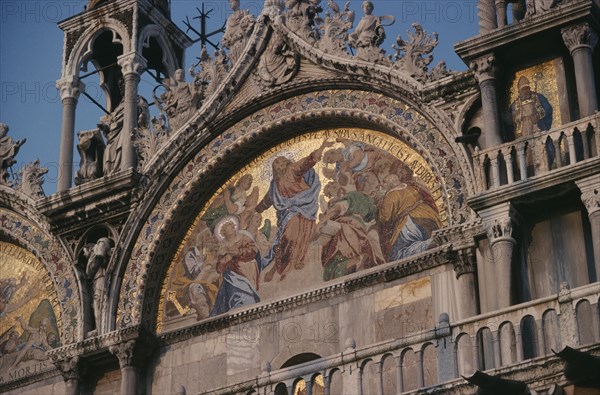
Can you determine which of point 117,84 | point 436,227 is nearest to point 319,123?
point 436,227

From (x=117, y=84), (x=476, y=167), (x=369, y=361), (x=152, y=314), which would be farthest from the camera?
(x=117, y=84)

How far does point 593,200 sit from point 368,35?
158 inches

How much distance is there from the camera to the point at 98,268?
19.9m

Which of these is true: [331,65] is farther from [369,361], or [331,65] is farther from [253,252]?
[369,361]

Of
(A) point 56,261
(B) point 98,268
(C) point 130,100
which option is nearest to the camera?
(B) point 98,268

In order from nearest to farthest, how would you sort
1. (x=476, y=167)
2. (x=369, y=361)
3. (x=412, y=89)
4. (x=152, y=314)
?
(x=369, y=361), (x=476, y=167), (x=412, y=89), (x=152, y=314)

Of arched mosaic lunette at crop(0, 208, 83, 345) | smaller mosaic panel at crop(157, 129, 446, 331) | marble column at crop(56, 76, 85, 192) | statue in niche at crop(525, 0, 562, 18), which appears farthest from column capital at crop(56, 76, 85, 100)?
statue in niche at crop(525, 0, 562, 18)

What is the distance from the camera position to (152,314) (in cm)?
1961

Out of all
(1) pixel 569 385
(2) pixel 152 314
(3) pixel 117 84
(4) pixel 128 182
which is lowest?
(1) pixel 569 385

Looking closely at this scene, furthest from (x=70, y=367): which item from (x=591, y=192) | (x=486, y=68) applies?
(x=591, y=192)

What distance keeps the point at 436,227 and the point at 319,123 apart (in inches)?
86.2

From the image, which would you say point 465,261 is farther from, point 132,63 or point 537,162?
point 132,63

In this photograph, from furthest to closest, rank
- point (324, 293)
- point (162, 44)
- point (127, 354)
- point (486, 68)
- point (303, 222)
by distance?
point (162, 44), point (127, 354), point (303, 222), point (324, 293), point (486, 68)

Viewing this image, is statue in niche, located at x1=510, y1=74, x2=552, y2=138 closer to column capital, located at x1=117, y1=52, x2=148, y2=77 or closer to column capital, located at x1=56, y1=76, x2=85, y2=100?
column capital, located at x1=117, y1=52, x2=148, y2=77
